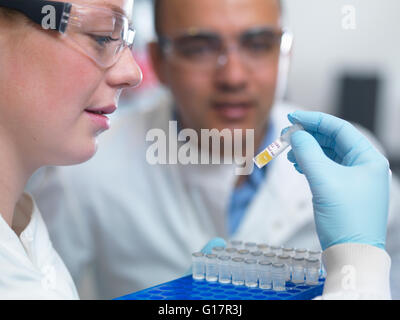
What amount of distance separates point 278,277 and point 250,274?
0.14ft

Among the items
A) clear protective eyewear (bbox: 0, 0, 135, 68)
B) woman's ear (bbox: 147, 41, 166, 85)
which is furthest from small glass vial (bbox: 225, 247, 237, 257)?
woman's ear (bbox: 147, 41, 166, 85)

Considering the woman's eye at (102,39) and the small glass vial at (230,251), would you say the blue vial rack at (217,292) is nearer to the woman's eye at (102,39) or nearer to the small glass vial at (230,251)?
the small glass vial at (230,251)

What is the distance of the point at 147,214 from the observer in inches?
56.7

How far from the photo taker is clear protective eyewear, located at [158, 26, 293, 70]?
1327 mm

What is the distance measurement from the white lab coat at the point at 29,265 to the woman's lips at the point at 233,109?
1.94ft

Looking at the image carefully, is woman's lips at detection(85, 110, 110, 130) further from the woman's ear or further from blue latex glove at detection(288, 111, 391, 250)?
the woman's ear

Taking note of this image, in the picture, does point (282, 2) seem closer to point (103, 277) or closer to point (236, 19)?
point (236, 19)

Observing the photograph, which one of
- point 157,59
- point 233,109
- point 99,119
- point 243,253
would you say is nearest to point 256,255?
point 243,253

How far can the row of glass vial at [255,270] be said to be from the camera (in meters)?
0.81

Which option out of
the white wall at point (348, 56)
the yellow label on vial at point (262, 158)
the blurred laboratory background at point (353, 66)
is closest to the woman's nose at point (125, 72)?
the yellow label on vial at point (262, 158)

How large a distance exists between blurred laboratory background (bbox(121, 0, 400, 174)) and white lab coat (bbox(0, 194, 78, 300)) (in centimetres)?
356

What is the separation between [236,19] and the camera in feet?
4.33
